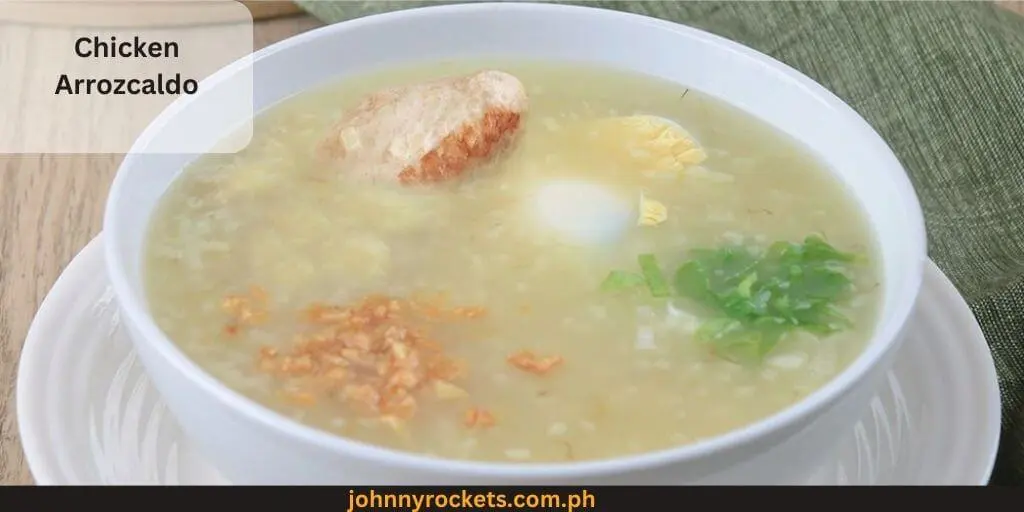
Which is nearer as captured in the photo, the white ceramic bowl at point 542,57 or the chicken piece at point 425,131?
the white ceramic bowl at point 542,57

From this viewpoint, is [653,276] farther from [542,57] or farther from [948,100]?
[948,100]

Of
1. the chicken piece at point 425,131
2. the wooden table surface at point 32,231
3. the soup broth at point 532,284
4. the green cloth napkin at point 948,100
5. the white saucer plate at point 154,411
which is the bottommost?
the wooden table surface at point 32,231

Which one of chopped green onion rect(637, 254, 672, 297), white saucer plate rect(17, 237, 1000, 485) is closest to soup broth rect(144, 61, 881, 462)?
chopped green onion rect(637, 254, 672, 297)

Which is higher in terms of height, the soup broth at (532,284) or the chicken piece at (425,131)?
the chicken piece at (425,131)

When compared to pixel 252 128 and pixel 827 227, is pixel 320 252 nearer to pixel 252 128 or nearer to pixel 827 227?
pixel 252 128

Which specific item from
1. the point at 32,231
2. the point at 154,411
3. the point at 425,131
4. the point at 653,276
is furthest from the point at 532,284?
the point at 32,231

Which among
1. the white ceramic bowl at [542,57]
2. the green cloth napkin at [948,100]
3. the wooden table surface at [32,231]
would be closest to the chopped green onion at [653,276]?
the white ceramic bowl at [542,57]

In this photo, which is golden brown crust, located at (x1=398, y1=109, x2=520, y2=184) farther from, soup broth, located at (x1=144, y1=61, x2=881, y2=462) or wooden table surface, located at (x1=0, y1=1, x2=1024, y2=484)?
wooden table surface, located at (x1=0, y1=1, x2=1024, y2=484)

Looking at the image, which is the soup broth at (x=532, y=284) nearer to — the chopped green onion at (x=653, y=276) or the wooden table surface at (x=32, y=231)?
the chopped green onion at (x=653, y=276)
